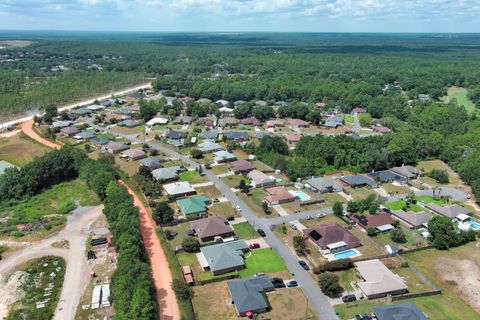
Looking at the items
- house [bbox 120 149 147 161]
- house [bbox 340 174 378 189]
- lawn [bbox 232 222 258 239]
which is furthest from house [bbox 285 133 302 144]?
lawn [bbox 232 222 258 239]

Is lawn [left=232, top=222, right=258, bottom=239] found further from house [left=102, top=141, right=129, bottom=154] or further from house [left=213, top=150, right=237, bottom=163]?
house [left=102, top=141, right=129, bottom=154]

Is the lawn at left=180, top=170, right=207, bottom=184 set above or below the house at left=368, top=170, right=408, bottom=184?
below

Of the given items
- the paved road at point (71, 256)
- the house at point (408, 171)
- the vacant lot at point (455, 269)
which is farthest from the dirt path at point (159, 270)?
the house at point (408, 171)

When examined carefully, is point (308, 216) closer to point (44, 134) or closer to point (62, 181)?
point (62, 181)

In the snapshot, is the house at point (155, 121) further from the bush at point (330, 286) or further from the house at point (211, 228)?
the bush at point (330, 286)

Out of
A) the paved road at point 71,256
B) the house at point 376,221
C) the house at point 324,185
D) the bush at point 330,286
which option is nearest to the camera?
the paved road at point 71,256

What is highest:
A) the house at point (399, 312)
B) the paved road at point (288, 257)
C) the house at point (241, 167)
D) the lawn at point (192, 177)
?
the house at point (241, 167)

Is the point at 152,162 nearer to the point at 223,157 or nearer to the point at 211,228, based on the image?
the point at 223,157
